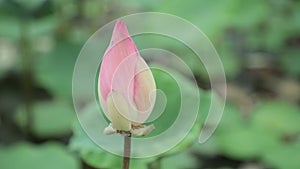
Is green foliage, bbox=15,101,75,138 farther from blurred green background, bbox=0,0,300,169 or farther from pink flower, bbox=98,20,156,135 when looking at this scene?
pink flower, bbox=98,20,156,135

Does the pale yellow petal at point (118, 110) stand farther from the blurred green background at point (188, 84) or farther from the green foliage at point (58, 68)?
the green foliage at point (58, 68)

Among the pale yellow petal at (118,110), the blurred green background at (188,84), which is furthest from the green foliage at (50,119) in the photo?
the pale yellow petal at (118,110)

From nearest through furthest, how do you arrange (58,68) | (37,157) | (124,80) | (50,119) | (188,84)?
(124,80) < (188,84) < (37,157) < (50,119) < (58,68)

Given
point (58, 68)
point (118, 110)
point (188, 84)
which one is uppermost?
point (58, 68)

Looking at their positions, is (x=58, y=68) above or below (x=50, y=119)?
above

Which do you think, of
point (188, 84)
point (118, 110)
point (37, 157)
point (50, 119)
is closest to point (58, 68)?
point (50, 119)

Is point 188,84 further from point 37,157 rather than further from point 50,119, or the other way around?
point 50,119
